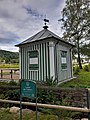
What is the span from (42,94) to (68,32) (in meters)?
17.2

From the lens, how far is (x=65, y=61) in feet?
42.8

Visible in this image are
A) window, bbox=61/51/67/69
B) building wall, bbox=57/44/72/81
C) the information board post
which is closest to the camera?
the information board post

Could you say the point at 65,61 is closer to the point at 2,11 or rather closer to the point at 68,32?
the point at 2,11

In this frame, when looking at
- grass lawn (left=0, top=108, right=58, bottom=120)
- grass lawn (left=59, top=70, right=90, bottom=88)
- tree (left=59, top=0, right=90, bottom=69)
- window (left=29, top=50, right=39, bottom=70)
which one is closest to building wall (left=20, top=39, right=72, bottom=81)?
window (left=29, top=50, right=39, bottom=70)

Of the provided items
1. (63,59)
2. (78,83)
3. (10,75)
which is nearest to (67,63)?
(63,59)

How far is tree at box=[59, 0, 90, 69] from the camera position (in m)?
22.5

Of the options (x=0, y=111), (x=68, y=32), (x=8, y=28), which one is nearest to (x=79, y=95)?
(x=0, y=111)

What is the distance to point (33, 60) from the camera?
11523 millimetres

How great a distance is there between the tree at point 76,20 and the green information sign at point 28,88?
19745 mm

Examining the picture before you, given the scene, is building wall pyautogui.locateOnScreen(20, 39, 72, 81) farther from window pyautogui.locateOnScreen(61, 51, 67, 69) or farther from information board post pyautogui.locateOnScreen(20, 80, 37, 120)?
information board post pyautogui.locateOnScreen(20, 80, 37, 120)

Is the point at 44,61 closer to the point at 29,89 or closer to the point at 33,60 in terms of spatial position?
the point at 33,60

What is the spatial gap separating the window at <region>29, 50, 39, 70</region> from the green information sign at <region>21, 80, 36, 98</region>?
23.0ft

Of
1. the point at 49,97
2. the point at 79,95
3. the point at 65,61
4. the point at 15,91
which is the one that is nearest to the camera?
the point at 79,95

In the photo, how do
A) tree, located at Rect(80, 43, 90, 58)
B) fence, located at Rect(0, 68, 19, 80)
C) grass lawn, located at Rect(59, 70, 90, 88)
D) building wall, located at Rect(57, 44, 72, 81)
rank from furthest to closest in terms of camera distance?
1. tree, located at Rect(80, 43, 90, 58)
2. fence, located at Rect(0, 68, 19, 80)
3. building wall, located at Rect(57, 44, 72, 81)
4. grass lawn, located at Rect(59, 70, 90, 88)
